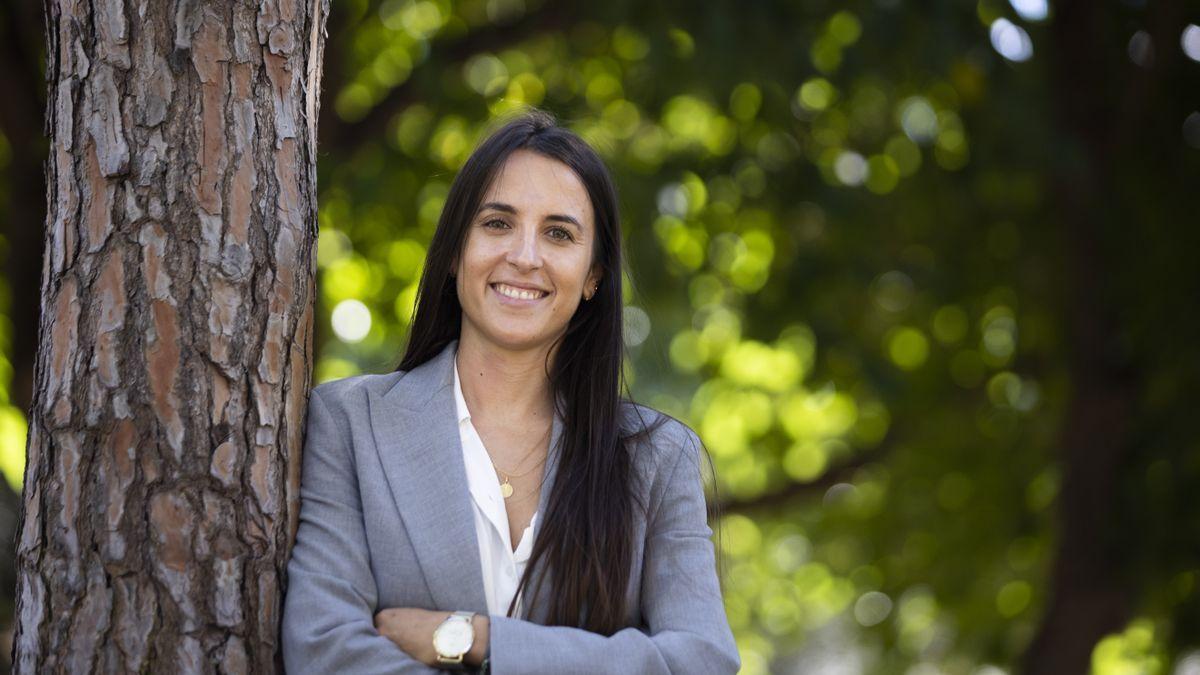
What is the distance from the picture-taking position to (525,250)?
10.2 feet

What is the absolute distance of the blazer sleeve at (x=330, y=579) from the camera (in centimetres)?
272

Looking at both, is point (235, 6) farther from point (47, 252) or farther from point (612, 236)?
point (612, 236)

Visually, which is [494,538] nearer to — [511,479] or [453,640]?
[511,479]

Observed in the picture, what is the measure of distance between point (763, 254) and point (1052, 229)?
1.98 metres

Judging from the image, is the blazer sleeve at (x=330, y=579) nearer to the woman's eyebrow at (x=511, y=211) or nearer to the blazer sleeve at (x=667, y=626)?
the blazer sleeve at (x=667, y=626)

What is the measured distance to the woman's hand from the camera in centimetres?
280

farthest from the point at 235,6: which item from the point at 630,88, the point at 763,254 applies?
the point at 763,254

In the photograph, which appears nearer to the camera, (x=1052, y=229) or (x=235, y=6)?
(x=235, y=6)

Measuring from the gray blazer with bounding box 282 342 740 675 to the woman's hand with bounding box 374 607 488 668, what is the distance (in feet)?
0.10

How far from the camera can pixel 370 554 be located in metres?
2.93

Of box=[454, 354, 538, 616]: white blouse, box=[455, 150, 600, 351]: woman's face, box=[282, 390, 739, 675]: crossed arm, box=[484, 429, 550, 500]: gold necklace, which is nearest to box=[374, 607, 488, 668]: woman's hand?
box=[282, 390, 739, 675]: crossed arm

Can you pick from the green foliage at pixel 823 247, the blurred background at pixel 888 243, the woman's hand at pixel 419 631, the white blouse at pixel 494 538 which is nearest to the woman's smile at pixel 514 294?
the white blouse at pixel 494 538

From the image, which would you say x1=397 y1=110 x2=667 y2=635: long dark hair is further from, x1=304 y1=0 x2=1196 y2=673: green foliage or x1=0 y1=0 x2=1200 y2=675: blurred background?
x1=0 y1=0 x2=1200 y2=675: blurred background

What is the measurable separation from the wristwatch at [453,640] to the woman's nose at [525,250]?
0.81 meters
